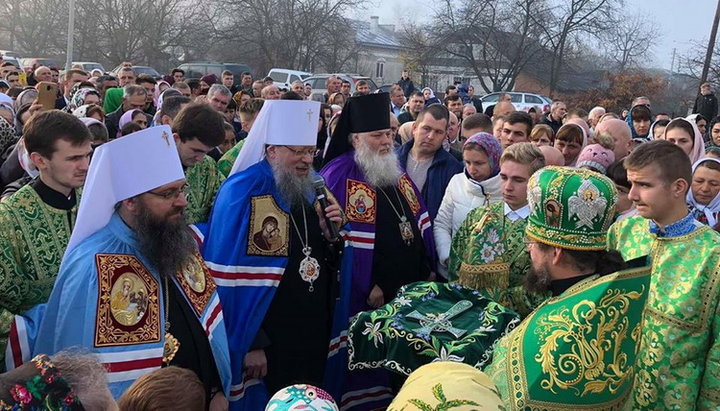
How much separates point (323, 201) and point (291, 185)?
0.22 m

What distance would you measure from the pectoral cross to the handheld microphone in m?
1.23

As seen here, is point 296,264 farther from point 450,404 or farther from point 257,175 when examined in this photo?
point 450,404

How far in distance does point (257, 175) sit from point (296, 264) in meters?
0.59

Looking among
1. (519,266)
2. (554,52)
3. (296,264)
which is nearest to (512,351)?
(519,266)

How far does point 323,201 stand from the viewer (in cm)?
437

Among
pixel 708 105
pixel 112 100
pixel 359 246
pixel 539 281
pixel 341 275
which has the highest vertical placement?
pixel 708 105

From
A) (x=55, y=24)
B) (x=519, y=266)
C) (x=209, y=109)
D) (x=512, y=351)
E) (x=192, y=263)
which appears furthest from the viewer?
(x=55, y=24)

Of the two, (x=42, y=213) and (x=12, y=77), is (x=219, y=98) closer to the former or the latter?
(x=42, y=213)

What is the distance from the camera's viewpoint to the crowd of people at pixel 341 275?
248 cm

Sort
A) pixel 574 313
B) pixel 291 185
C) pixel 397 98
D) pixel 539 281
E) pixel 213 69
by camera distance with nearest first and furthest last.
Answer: pixel 574 313
pixel 539 281
pixel 291 185
pixel 397 98
pixel 213 69

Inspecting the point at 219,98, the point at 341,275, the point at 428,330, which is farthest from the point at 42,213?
the point at 219,98

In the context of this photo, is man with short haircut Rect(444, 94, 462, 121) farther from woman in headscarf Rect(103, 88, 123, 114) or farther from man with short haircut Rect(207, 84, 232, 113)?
woman in headscarf Rect(103, 88, 123, 114)

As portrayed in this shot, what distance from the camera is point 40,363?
1740 millimetres

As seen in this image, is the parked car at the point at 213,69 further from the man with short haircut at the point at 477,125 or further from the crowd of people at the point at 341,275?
the crowd of people at the point at 341,275
